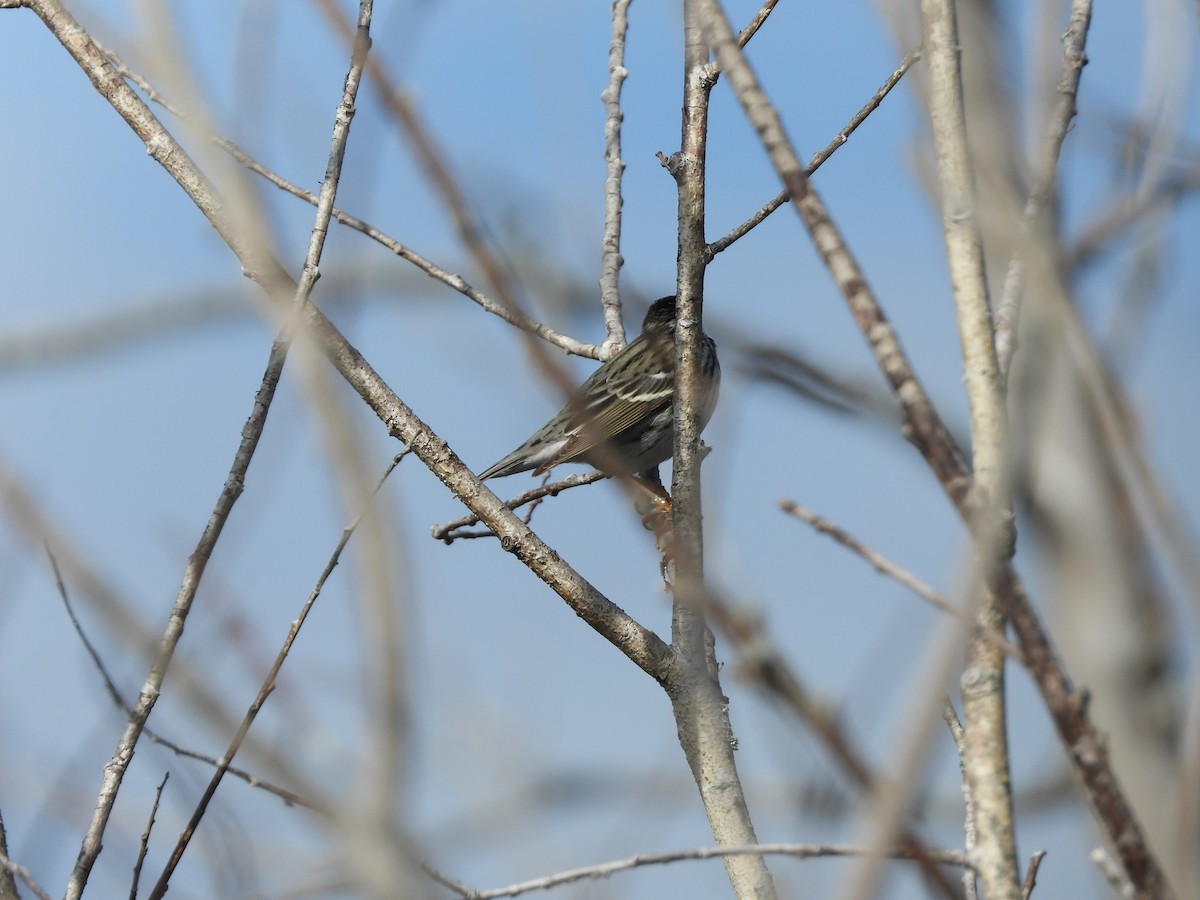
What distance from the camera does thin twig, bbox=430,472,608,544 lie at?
310cm

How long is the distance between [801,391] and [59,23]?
6.76ft

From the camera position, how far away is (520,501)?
3680mm

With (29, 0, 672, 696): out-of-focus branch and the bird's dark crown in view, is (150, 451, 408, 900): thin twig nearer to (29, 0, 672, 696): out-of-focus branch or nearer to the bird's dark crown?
(29, 0, 672, 696): out-of-focus branch

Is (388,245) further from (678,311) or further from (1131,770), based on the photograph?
(1131,770)

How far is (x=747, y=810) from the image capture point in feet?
7.57

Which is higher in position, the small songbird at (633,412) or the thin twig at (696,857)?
the small songbird at (633,412)

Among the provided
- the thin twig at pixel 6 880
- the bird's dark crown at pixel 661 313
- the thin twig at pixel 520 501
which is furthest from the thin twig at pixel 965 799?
the bird's dark crown at pixel 661 313

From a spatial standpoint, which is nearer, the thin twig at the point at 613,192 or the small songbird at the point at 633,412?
the thin twig at the point at 613,192

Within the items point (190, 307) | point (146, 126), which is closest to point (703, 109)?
point (146, 126)

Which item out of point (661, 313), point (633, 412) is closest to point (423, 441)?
point (633, 412)

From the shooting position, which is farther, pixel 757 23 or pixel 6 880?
pixel 757 23

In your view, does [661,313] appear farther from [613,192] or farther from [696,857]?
[696,857]

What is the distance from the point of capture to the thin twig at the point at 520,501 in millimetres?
3100

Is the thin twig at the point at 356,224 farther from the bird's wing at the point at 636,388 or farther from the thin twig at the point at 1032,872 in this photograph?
the bird's wing at the point at 636,388
